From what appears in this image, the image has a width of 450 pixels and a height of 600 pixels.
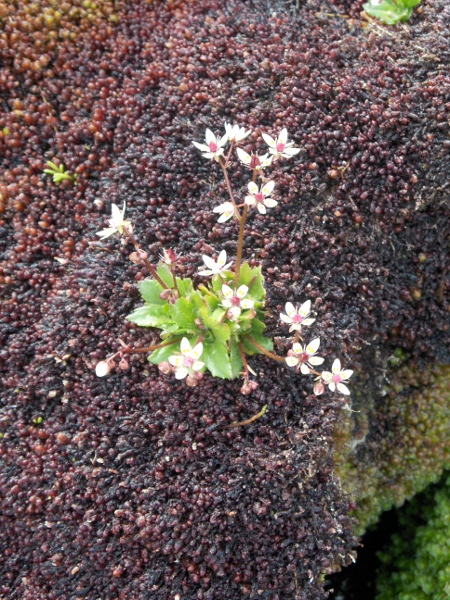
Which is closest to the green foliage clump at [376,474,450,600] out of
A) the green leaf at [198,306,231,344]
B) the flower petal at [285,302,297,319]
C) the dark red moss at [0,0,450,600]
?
the dark red moss at [0,0,450,600]

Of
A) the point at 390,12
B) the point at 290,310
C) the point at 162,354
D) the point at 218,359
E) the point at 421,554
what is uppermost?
the point at 390,12

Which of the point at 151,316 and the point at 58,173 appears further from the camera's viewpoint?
the point at 58,173

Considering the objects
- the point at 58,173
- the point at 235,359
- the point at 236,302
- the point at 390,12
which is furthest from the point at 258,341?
the point at 390,12

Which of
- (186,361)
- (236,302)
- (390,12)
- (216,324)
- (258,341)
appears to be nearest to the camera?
(186,361)

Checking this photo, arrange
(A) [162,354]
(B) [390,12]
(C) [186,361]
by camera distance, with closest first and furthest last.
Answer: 1. (C) [186,361]
2. (A) [162,354]
3. (B) [390,12]

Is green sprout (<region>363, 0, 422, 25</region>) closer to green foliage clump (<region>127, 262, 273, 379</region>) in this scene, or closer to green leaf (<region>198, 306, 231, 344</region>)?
green foliage clump (<region>127, 262, 273, 379</region>)

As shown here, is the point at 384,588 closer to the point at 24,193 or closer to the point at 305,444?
the point at 305,444

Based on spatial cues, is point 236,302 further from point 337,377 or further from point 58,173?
point 58,173
